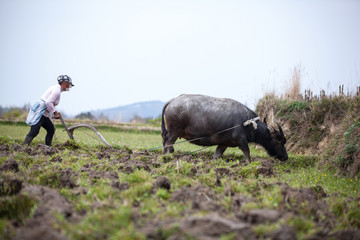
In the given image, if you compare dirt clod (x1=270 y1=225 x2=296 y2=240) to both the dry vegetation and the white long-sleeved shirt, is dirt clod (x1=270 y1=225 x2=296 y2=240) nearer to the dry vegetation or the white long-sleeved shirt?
the dry vegetation

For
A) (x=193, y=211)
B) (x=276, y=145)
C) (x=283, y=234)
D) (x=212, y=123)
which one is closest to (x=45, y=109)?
(x=212, y=123)

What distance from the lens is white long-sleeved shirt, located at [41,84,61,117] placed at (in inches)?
291

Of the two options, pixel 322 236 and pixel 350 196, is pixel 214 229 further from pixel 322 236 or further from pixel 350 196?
pixel 350 196

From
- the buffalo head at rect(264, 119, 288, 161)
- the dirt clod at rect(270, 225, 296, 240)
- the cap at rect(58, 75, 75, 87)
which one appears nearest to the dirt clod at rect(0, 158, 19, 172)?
the cap at rect(58, 75, 75, 87)

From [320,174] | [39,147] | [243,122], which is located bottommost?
[320,174]

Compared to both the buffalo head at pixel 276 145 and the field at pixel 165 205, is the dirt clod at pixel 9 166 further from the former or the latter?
the buffalo head at pixel 276 145

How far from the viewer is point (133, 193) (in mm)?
3889

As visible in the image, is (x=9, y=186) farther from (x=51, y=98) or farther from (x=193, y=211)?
(x=51, y=98)

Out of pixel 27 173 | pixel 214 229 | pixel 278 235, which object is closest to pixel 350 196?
pixel 278 235

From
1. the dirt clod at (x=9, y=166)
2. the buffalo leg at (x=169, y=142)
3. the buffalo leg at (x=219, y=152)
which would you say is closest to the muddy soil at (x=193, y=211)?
the dirt clod at (x=9, y=166)

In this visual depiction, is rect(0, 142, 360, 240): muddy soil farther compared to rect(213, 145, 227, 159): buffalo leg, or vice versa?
rect(213, 145, 227, 159): buffalo leg

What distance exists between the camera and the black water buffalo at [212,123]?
24.8 ft

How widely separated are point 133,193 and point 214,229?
1.35 m

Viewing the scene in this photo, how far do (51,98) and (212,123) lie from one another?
12.5 feet
